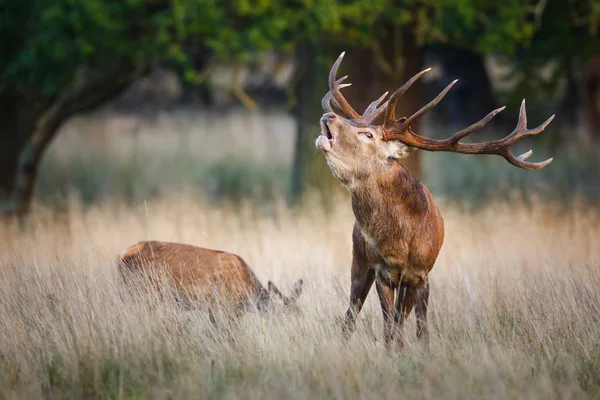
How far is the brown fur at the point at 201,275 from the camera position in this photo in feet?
20.6

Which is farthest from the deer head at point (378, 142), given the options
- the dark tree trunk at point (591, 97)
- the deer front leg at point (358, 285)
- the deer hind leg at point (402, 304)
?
the dark tree trunk at point (591, 97)

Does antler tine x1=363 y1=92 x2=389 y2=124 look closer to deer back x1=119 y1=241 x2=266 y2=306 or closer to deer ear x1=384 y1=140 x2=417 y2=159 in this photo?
deer ear x1=384 y1=140 x2=417 y2=159

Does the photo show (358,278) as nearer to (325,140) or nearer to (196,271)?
(325,140)

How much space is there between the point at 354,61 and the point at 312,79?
67 centimetres

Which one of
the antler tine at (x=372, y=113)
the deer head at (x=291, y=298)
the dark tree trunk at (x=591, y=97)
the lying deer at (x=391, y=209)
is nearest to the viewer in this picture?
the lying deer at (x=391, y=209)

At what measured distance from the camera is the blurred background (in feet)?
35.7

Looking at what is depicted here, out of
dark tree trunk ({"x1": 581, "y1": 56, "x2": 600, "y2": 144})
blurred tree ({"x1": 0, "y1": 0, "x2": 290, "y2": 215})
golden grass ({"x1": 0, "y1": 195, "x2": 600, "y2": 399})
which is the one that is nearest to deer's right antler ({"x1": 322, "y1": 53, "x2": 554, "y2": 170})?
golden grass ({"x1": 0, "y1": 195, "x2": 600, "y2": 399})

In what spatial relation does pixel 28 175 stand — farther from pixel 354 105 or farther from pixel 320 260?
pixel 320 260

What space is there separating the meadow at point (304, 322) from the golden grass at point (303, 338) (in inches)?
0.5

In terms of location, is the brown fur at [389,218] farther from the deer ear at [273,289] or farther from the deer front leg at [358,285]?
the deer ear at [273,289]

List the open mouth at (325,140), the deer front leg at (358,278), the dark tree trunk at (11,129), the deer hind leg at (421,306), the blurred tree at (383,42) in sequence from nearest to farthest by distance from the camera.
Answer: the open mouth at (325,140) < the deer hind leg at (421,306) < the deer front leg at (358,278) < the blurred tree at (383,42) < the dark tree trunk at (11,129)

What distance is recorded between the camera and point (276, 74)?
1395 centimetres

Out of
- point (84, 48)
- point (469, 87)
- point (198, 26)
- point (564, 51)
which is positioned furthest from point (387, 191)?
point (469, 87)

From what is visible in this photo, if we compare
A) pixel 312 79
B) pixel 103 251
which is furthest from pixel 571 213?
pixel 103 251
